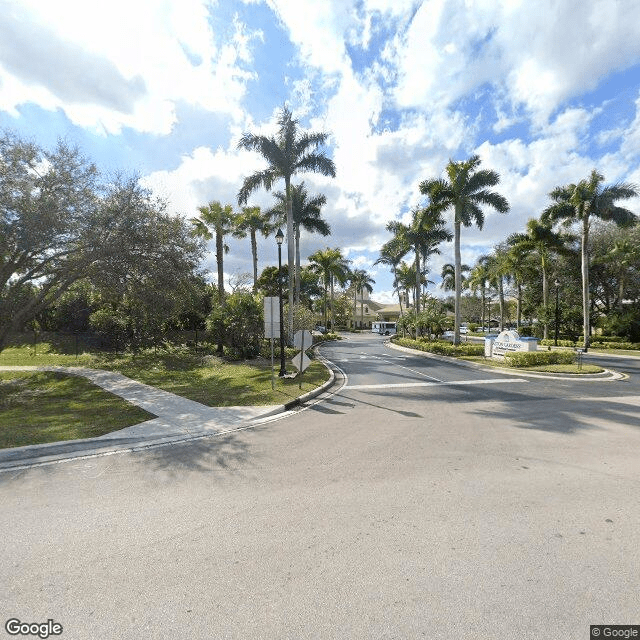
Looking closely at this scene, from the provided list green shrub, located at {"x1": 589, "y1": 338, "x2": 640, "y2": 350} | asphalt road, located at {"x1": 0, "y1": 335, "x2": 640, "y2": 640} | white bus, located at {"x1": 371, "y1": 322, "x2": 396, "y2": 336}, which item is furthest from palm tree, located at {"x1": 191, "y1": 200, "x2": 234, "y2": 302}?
white bus, located at {"x1": 371, "y1": 322, "x2": 396, "y2": 336}

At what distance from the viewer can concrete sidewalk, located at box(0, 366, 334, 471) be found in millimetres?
6059

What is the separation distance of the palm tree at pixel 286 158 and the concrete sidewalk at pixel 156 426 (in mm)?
11893

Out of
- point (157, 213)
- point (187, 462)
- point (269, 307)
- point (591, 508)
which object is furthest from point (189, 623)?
point (157, 213)

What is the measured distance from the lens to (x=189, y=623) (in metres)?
2.53

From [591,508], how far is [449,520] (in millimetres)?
1764

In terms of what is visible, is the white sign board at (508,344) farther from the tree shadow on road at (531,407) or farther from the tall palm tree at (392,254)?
the tall palm tree at (392,254)

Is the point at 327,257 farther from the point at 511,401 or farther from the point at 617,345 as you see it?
the point at 511,401

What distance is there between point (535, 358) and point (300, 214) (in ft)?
61.0

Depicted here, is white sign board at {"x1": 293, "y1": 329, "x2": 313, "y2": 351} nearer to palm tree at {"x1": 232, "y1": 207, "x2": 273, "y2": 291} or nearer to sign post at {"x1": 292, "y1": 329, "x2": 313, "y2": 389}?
sign post at {"x1": 292, "y1": 329, "x2": 313, "y2": 389}

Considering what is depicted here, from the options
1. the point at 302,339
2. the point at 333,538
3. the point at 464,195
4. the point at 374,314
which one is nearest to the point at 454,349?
the point at 464,195

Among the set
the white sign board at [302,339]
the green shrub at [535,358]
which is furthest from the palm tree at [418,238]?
the white sign board at [302,339]

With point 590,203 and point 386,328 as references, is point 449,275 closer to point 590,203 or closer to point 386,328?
point 386,328

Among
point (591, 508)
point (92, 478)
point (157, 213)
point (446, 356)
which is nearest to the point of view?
point (591, 508)

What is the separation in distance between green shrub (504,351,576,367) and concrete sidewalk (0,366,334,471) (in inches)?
444
